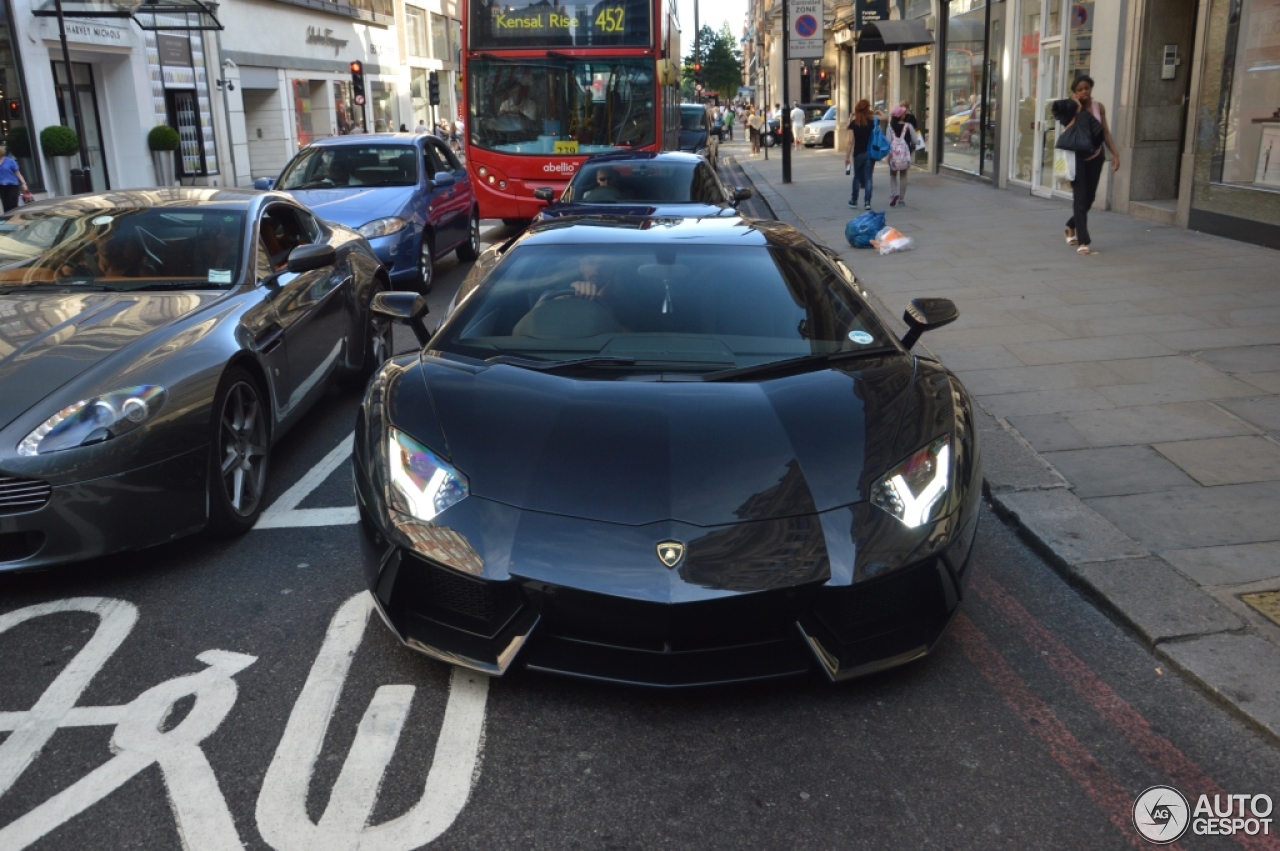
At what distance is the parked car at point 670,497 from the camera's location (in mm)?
3230

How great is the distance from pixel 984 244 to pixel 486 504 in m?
11.9

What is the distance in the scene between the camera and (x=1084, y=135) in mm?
11930

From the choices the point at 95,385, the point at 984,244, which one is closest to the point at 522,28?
the point at 984,244

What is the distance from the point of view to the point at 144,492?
4.34 meters

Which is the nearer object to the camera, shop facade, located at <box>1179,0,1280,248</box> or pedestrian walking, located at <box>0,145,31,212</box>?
shop facade, located at <box>1179,0,1280,248</box>

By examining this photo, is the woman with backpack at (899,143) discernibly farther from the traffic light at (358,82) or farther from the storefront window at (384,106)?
the storefront window at (384,106)

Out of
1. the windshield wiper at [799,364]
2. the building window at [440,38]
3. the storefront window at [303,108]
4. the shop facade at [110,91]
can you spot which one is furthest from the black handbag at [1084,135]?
the building window at [440,38]

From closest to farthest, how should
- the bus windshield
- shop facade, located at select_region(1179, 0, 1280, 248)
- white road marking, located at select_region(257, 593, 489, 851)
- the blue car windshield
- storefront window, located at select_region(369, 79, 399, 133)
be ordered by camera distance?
white road marking, located at select_region(257, 593, 489, 851) → the blue car windshield → shop facade, located at select_region(1179, 0, 1280, 248) → the bus windshield → storefront window, located at select_region(369, 79, 399, 133)

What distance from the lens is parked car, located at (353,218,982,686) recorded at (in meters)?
3.23

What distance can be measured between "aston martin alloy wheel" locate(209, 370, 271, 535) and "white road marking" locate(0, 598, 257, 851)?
75cm

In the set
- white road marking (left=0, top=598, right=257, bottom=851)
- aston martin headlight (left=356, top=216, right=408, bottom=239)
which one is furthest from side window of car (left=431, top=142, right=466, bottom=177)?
white road marking (left=0, top=598, right=257, bottom=851)

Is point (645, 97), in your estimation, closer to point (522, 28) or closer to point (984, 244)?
point (522, 28)

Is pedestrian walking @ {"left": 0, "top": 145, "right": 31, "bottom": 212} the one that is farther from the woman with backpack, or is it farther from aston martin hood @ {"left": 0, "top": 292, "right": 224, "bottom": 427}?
aston martin hood @ {"left": 0, "top": 292, "right": 224, "bottom": 427}

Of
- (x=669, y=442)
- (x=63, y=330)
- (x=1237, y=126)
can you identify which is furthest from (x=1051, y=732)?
(x=1237, y=126)
